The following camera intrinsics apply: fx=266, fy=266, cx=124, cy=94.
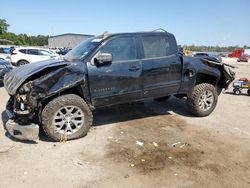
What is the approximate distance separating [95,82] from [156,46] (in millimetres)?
1696

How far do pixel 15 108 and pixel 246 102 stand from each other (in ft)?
22.9

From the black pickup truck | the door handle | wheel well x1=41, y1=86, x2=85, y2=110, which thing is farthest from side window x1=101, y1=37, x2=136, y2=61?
wheel well x1=41, y1=86, x2=85, y2=110

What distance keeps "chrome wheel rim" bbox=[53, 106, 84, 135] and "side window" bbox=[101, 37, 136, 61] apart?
127 centimetres

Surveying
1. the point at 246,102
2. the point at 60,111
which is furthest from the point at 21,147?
the point at 246,102

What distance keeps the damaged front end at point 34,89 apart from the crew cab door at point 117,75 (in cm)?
32

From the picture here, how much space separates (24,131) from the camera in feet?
14.9

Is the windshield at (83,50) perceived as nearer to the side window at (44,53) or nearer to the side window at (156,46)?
the side window at (156,46)

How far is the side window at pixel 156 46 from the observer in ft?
18.4

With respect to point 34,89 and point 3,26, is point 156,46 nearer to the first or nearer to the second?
point 34,89

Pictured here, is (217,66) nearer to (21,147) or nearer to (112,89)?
(112,89)

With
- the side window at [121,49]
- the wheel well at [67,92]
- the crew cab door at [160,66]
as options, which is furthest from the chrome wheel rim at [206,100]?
the wheel well at [67,92]

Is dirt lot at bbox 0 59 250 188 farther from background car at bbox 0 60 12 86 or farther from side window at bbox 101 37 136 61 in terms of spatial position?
background car at bbox 0 60 12 86

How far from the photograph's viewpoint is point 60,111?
4723 millimetres

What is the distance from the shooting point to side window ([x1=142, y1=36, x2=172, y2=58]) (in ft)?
18.4
